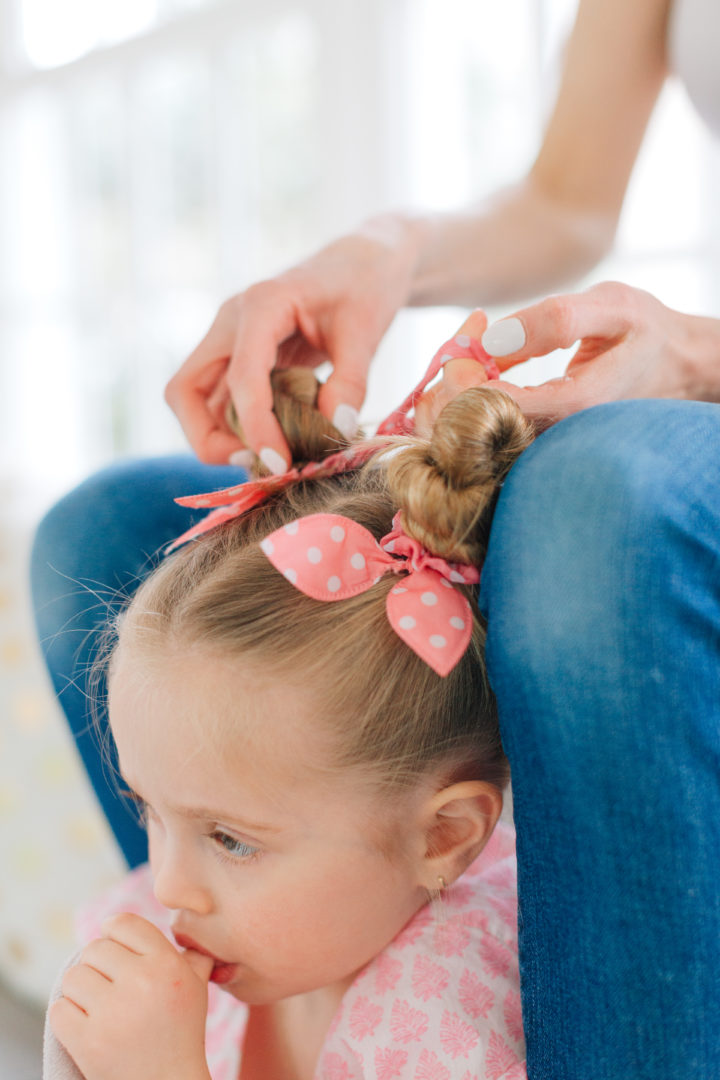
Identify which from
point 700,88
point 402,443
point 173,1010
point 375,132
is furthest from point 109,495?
point 375,132

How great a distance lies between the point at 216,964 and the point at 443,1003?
0.15 meters

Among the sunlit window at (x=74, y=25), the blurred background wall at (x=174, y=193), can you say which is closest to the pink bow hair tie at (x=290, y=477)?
the blurred background wall at (x=174, y=193)

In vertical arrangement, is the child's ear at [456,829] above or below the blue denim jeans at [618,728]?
below

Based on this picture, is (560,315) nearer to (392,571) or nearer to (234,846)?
(392,571)

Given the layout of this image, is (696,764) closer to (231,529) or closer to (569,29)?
(231,529)

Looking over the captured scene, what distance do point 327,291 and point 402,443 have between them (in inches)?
7.9

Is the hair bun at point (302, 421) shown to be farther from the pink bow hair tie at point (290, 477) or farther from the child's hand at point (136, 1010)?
the child's hand at point (136, 1010)

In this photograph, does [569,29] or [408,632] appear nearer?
[408,632]

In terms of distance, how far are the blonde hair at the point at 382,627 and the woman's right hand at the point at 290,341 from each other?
9 cm

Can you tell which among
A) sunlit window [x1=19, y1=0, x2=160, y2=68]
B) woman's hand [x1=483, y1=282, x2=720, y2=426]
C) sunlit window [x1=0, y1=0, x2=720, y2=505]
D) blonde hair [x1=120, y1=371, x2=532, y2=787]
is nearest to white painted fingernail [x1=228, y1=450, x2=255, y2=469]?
blonde hair [x1=120, y1=371, x2=532, y2=787]

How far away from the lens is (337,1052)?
67 centimetres

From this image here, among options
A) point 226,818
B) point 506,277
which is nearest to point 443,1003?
point 226,818

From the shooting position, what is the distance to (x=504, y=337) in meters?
0.60

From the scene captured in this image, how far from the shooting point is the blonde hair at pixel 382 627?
1.83ft
